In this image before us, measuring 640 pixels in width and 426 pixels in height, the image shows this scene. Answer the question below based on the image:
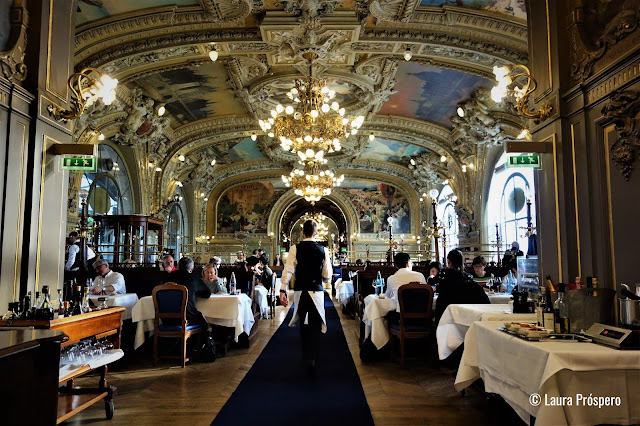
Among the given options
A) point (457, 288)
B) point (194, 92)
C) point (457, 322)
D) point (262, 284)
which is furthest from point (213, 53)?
point (457, 322)

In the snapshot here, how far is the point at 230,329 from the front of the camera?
273 inches

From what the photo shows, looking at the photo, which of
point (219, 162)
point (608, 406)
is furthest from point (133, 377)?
point (219, 162)

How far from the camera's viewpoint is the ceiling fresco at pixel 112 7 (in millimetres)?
8492

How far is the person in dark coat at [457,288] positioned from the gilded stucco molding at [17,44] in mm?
5160

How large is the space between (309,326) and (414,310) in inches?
55.9

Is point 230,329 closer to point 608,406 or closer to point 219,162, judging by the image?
point 608,406

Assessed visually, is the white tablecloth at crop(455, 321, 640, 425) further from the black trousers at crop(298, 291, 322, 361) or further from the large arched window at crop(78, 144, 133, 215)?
the large arched window at crop(78, 144, 133, 215)

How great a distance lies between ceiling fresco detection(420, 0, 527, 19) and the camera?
27.7ft

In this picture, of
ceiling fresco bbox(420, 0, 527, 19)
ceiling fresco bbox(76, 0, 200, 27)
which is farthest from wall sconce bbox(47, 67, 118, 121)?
ceiling fresco bbox(420, 0, 527, 19)

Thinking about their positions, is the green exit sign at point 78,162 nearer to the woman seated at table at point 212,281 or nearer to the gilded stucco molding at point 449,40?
the woman seated at table at point 212,281

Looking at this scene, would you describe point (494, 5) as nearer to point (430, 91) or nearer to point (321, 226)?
point (430, 91)

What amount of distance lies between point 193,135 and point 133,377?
485 inches

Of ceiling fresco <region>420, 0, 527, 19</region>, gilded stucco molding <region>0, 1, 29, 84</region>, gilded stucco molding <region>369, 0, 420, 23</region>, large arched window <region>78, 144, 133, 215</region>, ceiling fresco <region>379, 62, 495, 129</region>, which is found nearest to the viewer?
gilded stucco molding <region>0, 1, 29, 84</region>

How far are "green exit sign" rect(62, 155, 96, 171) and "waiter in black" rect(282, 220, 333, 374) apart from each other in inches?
102
